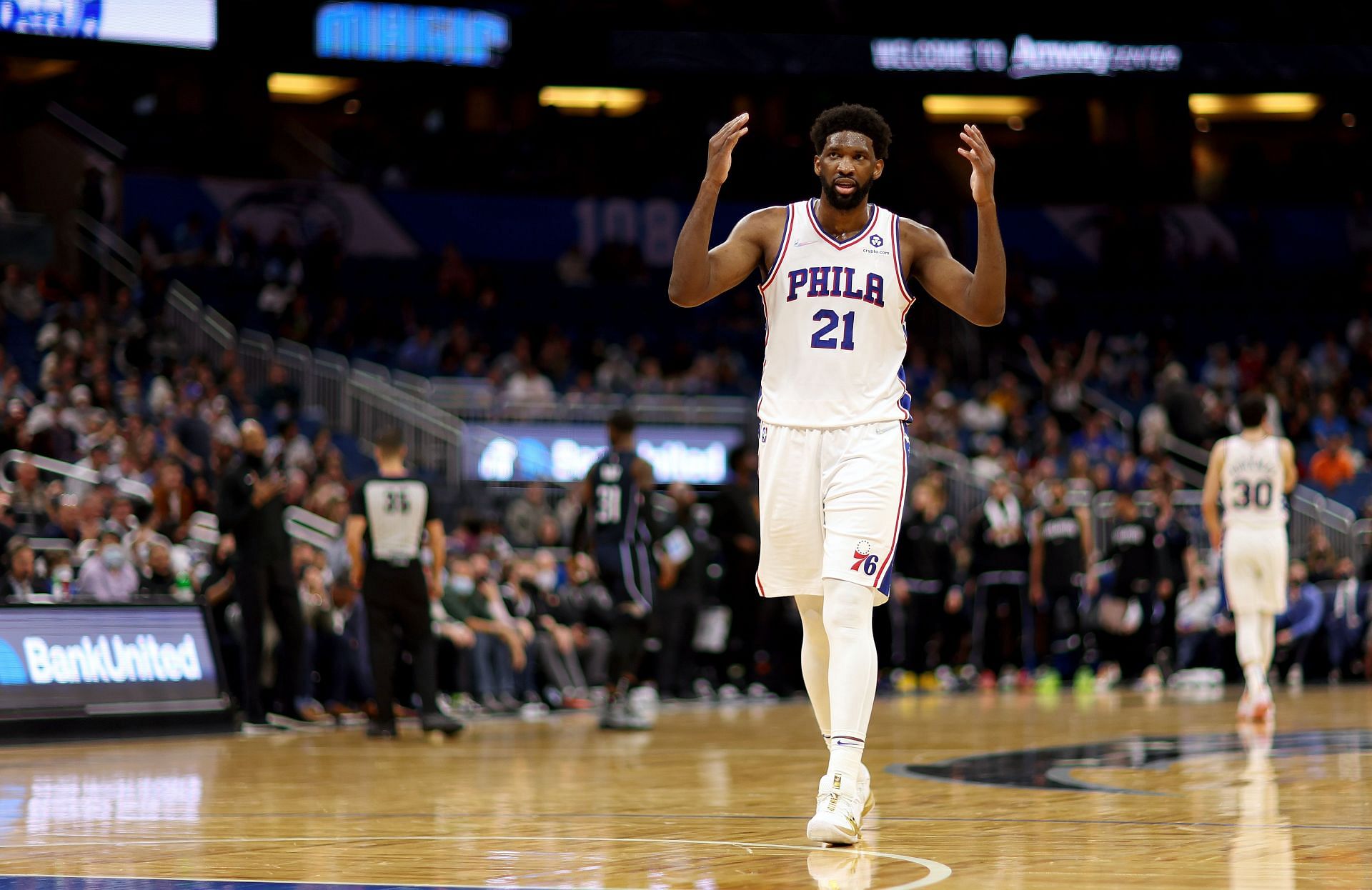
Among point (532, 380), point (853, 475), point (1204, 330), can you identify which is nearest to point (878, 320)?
point (853, 475)

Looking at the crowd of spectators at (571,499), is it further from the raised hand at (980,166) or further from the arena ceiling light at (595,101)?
the raised hand at (980,166)

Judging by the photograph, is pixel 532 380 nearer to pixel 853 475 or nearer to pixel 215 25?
pixel 215 25

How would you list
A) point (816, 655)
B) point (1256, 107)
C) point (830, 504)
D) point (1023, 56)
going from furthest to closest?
point (1256, 107)
point (1023, 56)
point (816, 655)
point (830, 504)

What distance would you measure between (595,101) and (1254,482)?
2264 centimetres

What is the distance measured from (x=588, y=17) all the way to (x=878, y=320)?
24.0 m

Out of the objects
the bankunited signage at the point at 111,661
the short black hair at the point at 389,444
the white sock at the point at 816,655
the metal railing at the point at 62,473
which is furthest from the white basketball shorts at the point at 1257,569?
the metal railing at the point at 62,473

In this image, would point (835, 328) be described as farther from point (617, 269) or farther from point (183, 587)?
point (617, 269)

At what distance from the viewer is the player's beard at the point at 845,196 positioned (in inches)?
243

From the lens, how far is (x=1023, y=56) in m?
29.6

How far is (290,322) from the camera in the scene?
24812 millimetres

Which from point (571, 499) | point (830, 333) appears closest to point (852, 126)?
point (830, 333)

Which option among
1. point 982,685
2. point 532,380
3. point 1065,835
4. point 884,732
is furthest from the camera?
point 532,380

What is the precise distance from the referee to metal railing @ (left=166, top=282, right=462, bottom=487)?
8.89 metres

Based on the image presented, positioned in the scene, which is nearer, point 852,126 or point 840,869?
Answer: point 840,869
